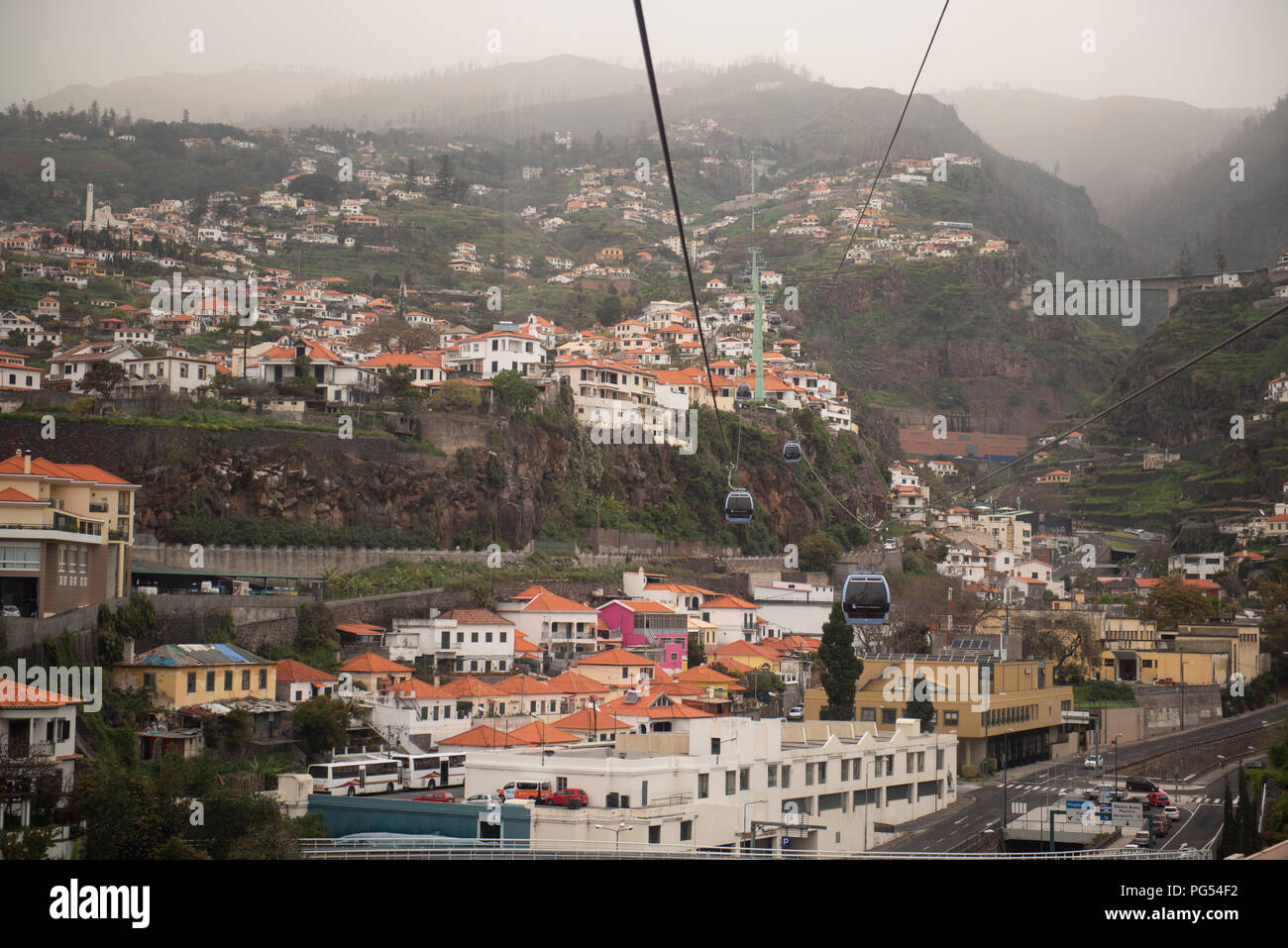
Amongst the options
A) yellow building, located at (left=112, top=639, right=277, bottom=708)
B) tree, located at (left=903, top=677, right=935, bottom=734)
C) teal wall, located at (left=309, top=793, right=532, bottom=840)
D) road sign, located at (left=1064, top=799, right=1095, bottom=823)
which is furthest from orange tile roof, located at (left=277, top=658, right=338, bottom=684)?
road sign, located at (left=1064, top=799, right=1095, bottom=823)

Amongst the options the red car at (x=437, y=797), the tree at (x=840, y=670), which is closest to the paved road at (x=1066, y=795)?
the tree at (x=840, y=670)

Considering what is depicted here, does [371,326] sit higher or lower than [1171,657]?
higher

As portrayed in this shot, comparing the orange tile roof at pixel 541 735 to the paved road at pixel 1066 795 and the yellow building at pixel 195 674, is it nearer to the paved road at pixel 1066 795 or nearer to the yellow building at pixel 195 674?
the yellow building at pixel 195 674

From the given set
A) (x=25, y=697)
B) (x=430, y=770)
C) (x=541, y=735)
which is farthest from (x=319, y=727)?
(x=25, y=697)

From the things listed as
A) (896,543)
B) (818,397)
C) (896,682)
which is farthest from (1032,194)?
(896,682)

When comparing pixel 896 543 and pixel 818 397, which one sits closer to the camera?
pixel 896 543

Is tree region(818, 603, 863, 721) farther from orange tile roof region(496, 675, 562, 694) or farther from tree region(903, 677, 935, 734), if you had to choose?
orange tile roof region(496, 675, 562, 694)
